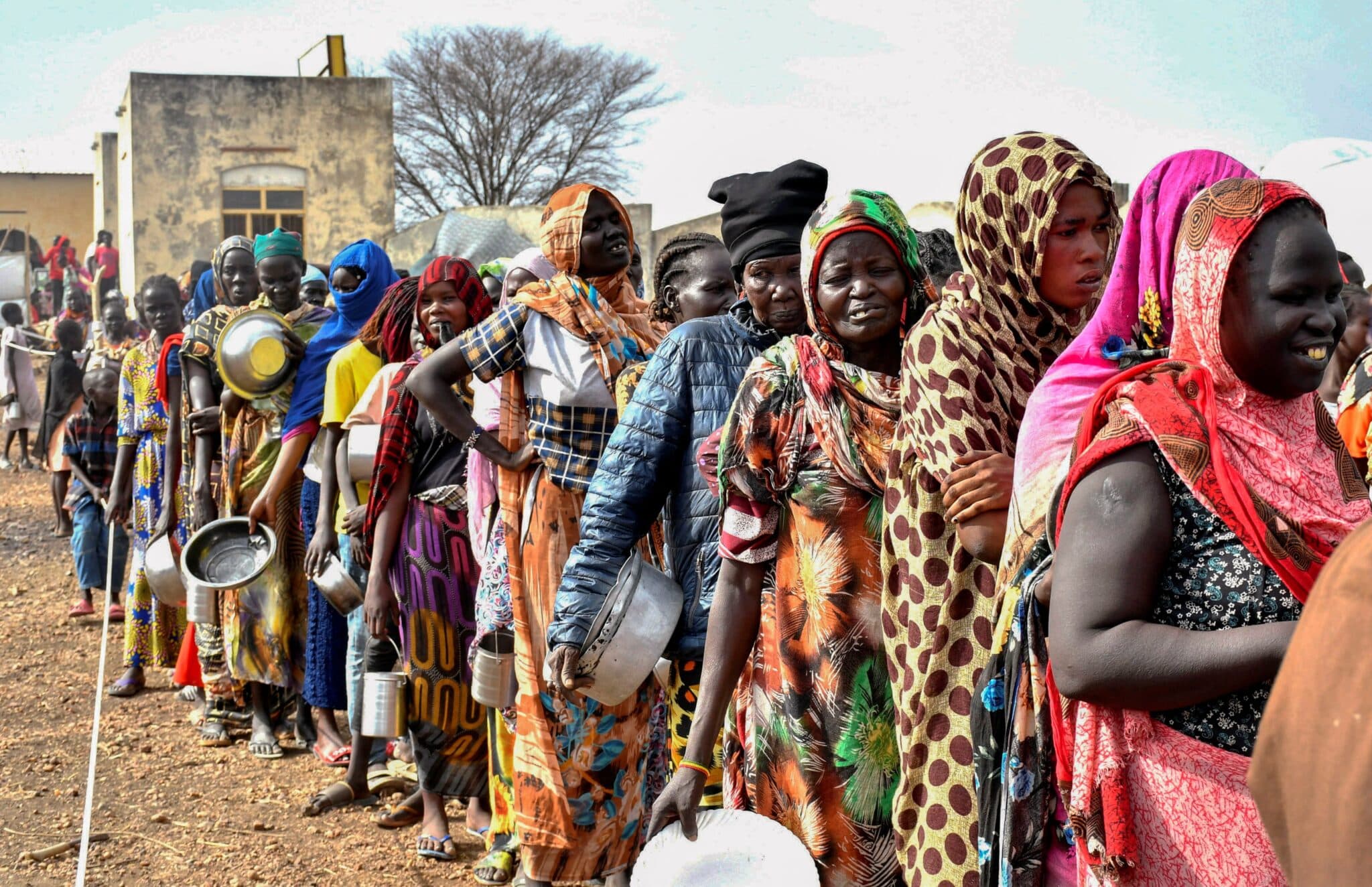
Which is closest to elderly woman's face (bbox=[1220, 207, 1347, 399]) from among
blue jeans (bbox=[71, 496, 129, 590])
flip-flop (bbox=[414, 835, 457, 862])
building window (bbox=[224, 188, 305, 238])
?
flip-flop (bbox=[414, 835, 457, 862])

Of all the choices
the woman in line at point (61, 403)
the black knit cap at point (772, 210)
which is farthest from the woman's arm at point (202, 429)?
the woman in line at point (61, 403)

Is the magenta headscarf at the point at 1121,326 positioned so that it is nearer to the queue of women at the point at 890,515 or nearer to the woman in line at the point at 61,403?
the queue of women at the point at 890,515

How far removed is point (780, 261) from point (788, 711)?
3.90 ft

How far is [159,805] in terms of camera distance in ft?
20.4

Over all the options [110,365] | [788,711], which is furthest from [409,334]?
[110,365]

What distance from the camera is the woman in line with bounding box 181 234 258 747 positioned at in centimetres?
713

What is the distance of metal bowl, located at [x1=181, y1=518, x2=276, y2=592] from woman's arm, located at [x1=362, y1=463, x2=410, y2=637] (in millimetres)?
1453

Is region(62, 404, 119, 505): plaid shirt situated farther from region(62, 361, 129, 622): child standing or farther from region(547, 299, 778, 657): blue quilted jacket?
region(547, 299, 778, 657): blue quilted jacket

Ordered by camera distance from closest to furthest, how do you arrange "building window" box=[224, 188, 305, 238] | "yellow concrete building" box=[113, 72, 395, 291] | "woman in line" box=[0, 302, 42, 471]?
"woman in line" box=[0, 302, 42, 471] → "yellow concrete building" box=[113, 72, 395, 291] → "building window" box=[224, 188, 305, 238]

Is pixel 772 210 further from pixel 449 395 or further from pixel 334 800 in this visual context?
pixel 334 800

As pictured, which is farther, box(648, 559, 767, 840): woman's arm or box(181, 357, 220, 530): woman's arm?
box(181, 357, 220, 530): woman's arm

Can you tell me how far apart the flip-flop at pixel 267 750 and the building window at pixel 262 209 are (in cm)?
2316

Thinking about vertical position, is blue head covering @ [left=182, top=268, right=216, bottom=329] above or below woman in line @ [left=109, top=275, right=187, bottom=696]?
above

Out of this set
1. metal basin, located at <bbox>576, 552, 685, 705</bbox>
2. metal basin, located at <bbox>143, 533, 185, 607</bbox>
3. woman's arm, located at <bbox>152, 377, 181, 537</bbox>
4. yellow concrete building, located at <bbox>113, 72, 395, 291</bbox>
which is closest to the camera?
metal basin, located at <bbox>576, 552, 685, 705</bbox>
